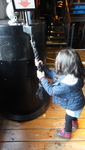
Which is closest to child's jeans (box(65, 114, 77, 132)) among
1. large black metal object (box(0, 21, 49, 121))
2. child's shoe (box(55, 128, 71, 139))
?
child's shoe (box(55, 128, 71, 139))

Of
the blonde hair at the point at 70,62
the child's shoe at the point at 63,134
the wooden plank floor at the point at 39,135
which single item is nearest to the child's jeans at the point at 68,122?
the child's shoe at the point at 63,134

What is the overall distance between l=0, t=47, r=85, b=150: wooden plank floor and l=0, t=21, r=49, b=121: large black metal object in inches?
3.8

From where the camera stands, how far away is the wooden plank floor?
121cm

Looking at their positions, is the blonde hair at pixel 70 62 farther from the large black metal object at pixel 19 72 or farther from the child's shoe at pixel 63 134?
the child's shoe at pixel 63 134

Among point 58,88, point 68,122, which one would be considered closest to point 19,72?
point 58,88

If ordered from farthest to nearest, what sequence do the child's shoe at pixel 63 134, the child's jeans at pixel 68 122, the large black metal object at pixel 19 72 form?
the child's shoe at pixel 63 134 → the child's jeans at pixel 68 122 → the large black metal object at pixel 19 72

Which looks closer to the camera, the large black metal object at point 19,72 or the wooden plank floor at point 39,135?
the large black metal object at point 19,72

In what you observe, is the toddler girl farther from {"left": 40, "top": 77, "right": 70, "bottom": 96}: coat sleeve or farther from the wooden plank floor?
the wooden plank floor

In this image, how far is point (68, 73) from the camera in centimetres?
86

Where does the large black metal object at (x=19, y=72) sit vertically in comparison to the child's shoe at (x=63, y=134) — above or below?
above

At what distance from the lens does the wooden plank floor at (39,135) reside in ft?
3.98

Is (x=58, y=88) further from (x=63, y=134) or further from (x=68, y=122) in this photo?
(x=63, y=134)

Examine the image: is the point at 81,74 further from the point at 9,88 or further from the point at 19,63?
the point at 9,88

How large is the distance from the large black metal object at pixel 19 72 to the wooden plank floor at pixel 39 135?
10 cm
